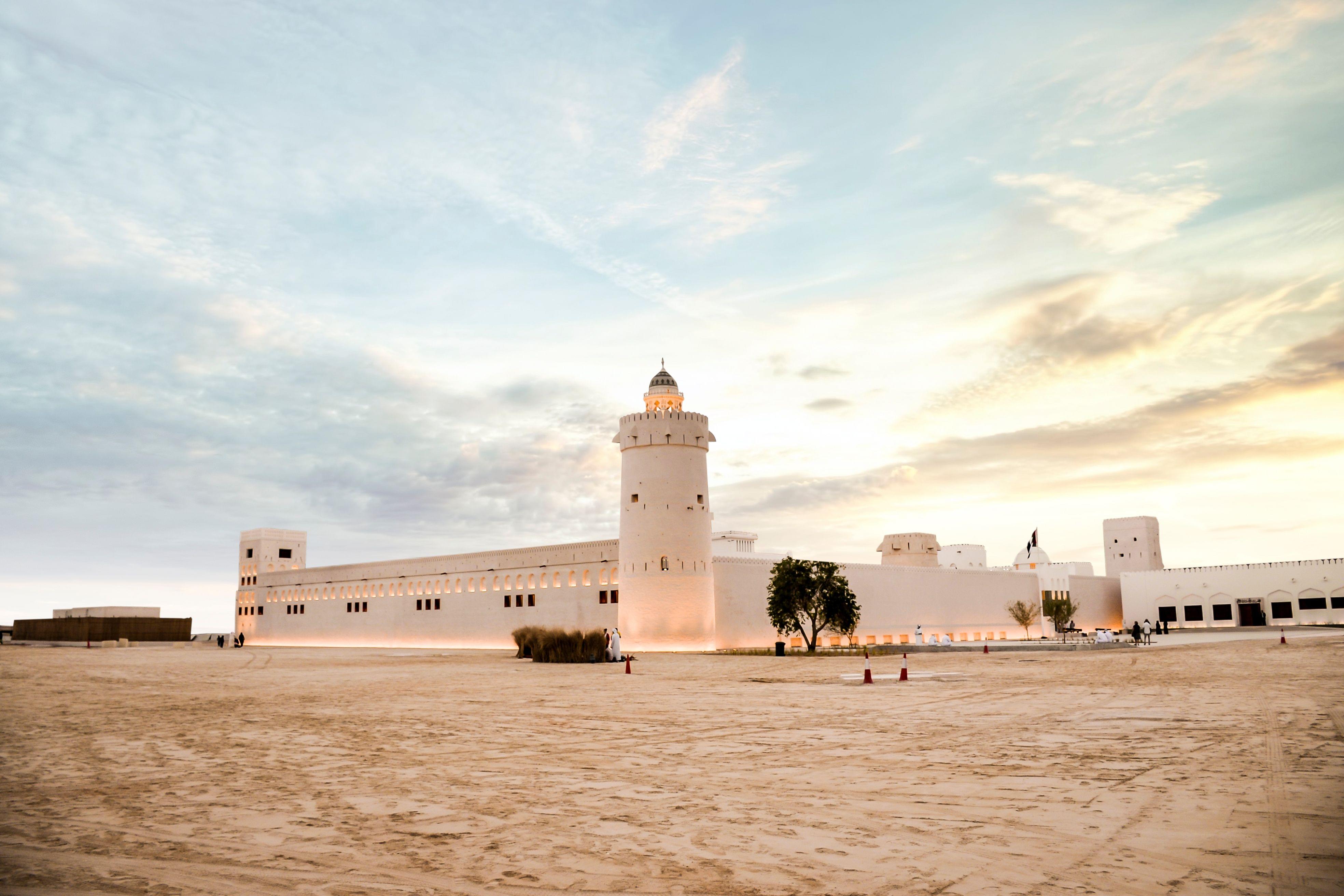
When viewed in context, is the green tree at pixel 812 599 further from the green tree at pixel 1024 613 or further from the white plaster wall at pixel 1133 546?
the white plaster wall at pixel 1133 546

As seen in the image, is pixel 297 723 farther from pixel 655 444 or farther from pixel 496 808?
pixel 655 444

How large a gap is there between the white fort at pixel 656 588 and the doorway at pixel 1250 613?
0.18 metres

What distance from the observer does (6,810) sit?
8047 millimetres

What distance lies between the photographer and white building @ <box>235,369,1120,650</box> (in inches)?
1927

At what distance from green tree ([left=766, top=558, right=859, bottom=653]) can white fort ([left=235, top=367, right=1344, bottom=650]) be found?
23.6 feet

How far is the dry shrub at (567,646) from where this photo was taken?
35.8 metres

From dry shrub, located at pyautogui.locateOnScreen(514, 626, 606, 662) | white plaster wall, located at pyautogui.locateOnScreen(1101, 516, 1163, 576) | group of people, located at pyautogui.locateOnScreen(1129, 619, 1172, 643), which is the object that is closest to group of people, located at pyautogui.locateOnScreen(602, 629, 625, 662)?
dry shrub, located at pyautogui.locateOnScreen(514, 626, 606, 662)

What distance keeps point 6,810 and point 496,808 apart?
4.38 metres

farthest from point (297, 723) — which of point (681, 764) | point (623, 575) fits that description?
point (623, 575)

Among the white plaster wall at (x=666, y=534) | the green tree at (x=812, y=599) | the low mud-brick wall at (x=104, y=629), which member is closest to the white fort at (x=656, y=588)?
the white plaster wall at (x=666, y=534)

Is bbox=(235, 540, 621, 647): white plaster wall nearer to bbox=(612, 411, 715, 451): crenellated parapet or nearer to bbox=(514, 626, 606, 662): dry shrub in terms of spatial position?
bbox=(612, 411, 715, 451): crenellated parapet

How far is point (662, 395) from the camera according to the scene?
52.6 metres

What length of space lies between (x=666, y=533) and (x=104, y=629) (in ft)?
195

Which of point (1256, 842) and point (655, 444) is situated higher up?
point (655, 444)
